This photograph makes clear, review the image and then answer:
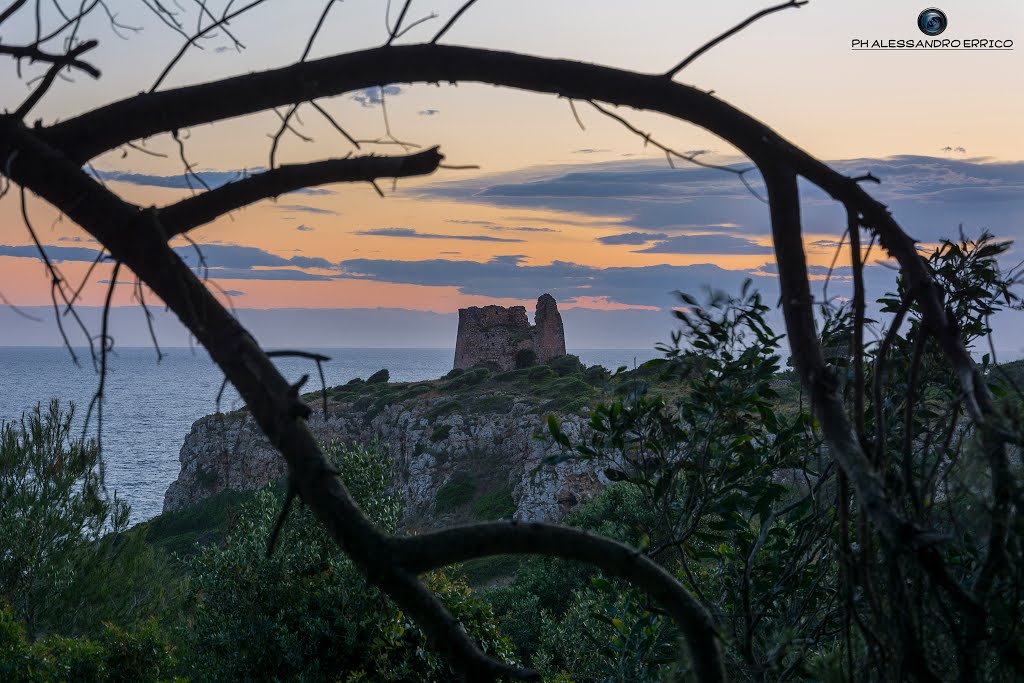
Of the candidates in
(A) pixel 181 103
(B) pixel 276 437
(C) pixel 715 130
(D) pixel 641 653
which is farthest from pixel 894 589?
(D) pixel 641 653

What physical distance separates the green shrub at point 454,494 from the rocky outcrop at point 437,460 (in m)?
0.08

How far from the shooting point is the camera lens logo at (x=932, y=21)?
673 centimetres

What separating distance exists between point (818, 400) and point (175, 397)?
138m

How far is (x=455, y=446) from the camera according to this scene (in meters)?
42.5

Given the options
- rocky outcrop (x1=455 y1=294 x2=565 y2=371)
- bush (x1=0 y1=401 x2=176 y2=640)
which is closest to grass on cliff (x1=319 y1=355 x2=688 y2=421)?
rocky outcrop (x1=455 y1=294 x2=565 y2=371)

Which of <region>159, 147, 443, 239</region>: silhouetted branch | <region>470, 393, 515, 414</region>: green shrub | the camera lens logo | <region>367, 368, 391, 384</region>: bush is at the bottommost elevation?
<region>470, 393, 515, 414</region>: green shrub

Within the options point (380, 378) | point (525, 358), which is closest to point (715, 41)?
point (525, 358)

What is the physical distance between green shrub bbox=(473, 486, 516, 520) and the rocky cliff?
53mm

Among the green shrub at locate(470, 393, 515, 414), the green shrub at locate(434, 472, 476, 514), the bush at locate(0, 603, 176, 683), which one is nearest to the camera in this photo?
the bush at locate(0, 603, 176, 683)

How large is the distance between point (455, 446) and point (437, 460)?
44.4 inches

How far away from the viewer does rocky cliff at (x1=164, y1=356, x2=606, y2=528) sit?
1342 inches

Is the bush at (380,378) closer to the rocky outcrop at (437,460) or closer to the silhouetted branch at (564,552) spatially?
the rocky outcrop at (437,460)

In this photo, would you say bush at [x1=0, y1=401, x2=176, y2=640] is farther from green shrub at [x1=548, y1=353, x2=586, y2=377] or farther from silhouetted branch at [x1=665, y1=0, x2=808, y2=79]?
green shrub at [x1=548, y1=353, x2=586, y2=377]

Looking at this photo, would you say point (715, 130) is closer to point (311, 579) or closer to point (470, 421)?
point (311, 579)
